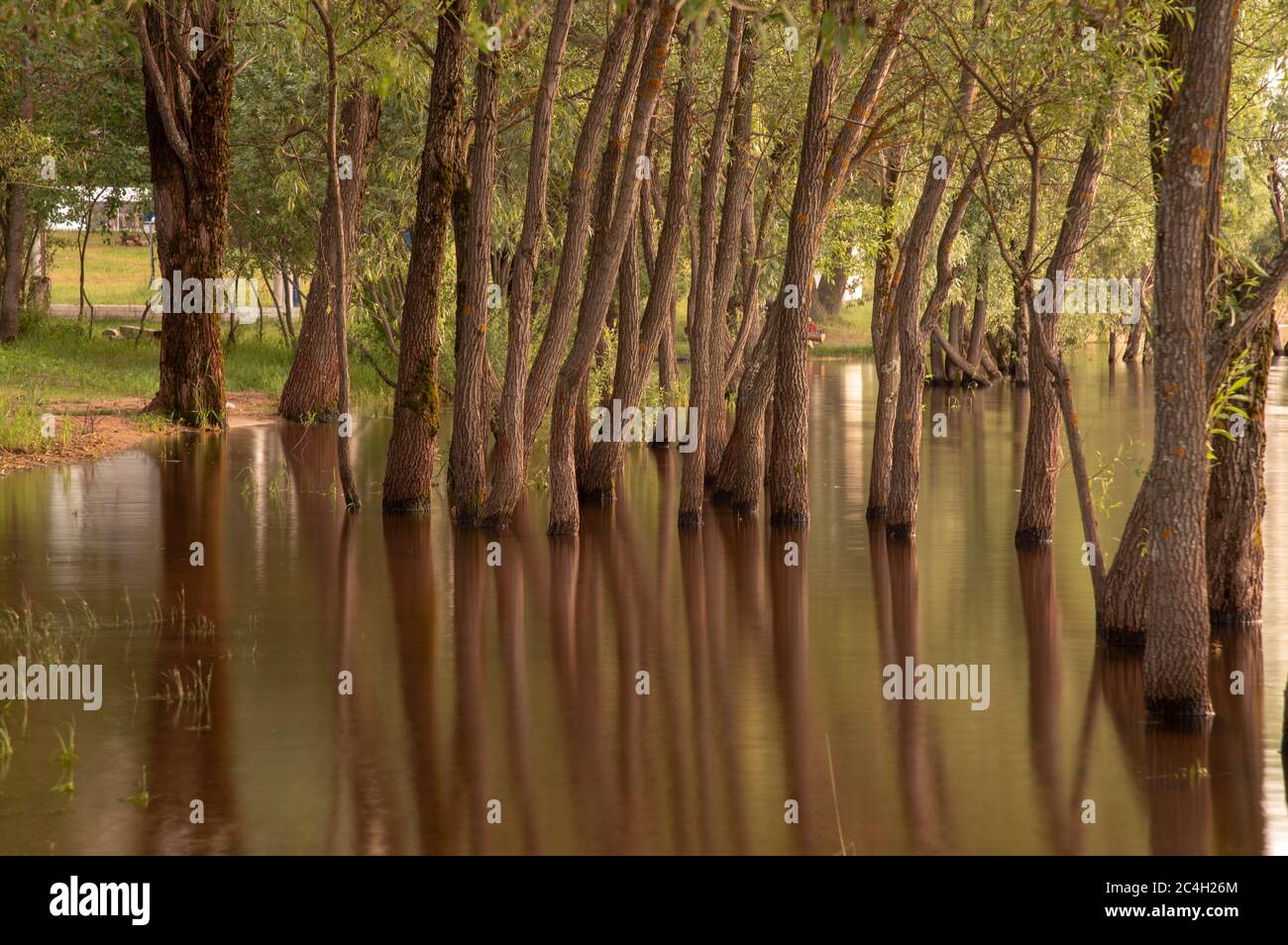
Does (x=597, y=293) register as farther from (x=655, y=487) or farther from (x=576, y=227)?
(x=655, y=487)

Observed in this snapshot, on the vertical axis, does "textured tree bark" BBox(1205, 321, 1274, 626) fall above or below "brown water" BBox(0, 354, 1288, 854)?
above

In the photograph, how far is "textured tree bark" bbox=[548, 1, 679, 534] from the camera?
19.1m

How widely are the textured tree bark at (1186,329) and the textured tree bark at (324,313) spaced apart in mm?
22824

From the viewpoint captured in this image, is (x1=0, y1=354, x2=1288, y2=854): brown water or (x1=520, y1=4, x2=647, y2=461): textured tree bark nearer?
(x1=0, y1=354, x2=1288, y2=854): brown water

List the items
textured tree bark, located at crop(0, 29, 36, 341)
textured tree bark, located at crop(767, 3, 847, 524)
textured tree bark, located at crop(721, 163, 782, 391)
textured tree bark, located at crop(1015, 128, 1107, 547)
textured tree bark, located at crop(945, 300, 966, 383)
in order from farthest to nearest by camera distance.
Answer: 1. textured tree bark, located at crop(945, 300, 966, 383)
2. textured tree bark, located at crop(0, 29, 36, 341)
3. textured tree bark, located at crop(721, 163, 782, 391)
4. textured tree bark, located at crop(767, 3, 847, 524)
5. textured tree bark, located at crop(1015, 128, 1107, 547)

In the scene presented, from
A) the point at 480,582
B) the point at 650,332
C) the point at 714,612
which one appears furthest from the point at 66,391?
the point at 714,612

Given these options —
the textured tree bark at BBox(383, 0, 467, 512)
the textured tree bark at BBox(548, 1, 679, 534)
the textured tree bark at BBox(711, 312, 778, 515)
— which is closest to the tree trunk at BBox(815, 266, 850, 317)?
the textured tree bark at BBox(711, 312, 778, 515)

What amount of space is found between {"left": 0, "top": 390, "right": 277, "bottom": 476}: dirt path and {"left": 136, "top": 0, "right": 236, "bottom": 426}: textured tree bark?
1.41 m

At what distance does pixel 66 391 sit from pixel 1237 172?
26367 mm

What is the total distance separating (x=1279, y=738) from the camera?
1164 centimetres

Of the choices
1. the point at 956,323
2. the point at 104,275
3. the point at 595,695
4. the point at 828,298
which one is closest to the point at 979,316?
the point at 956,323

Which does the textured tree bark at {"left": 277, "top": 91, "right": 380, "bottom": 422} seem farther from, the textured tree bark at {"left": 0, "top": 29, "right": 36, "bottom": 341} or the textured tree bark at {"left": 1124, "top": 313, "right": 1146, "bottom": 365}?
the textured tree bark at {"left": 1124, "top": 313, "right": 1146, "bottom": 365}

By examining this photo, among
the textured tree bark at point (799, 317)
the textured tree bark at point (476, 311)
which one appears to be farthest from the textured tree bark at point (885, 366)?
the textured tree bark at point (476, 311)
